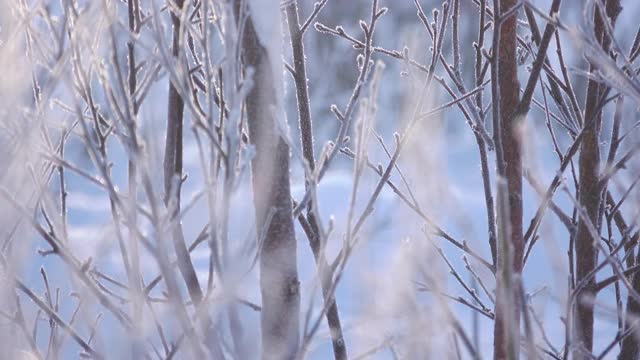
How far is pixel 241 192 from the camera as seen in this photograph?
127cm

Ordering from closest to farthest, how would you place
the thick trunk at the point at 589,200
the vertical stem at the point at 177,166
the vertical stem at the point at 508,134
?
the vertical stem at the point at 177,166
the vertical stem at the point at 508,134
the thick trunk at the point at 589,200

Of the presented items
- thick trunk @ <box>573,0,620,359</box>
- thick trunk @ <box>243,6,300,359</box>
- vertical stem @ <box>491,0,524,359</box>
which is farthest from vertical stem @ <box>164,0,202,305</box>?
thick trunk @ <box>573,0,620,359</box>

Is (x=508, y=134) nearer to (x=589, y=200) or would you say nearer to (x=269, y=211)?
(x=589, y=200)

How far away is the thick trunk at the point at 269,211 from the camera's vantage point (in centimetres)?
133

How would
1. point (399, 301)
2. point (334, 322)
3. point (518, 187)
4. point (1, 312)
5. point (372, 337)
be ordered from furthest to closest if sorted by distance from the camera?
point (334, 322) → point (518, 187) → point (1, 312) → point (372, 337) → point (399, 301)

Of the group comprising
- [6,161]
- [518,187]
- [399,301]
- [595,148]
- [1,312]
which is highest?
[595,148]

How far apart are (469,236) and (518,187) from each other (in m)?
0.75

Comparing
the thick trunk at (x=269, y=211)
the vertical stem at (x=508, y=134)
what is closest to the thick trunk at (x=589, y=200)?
the vertical stem at (x=508, y=134)

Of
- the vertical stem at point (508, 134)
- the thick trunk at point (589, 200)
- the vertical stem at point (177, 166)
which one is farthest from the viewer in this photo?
the thick trunk at point (589, 200)

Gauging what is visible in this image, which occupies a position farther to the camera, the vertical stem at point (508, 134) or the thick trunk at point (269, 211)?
the vertical stem at point (508, 134)

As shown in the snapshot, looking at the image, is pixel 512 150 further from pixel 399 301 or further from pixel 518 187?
pixel 399 301

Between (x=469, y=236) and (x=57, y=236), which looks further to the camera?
(x=57, y=236)

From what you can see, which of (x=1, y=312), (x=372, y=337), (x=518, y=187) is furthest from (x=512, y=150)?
(x=1, y=312)

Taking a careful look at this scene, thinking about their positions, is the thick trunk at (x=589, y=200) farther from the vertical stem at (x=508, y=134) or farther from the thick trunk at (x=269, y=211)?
the thick trunk at (x=269, y=211)
